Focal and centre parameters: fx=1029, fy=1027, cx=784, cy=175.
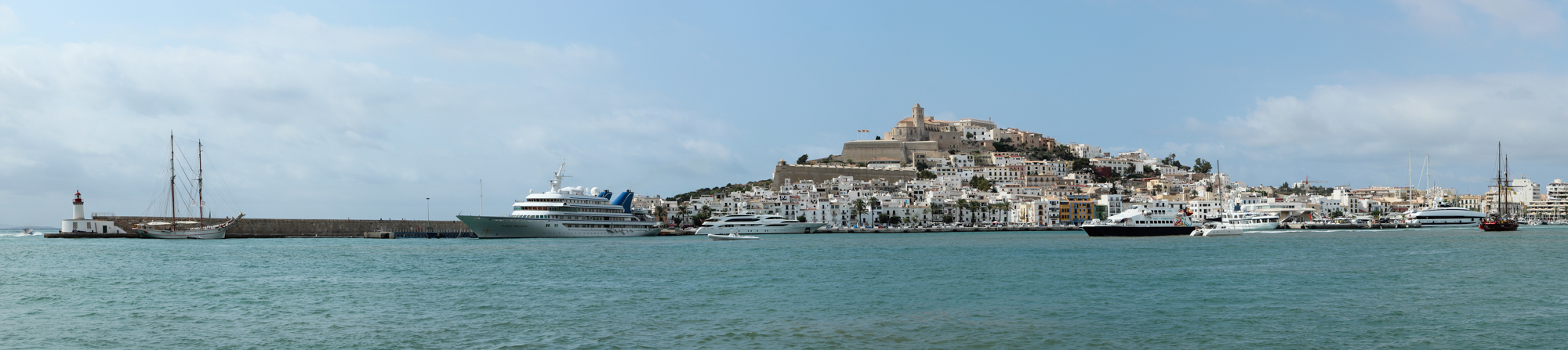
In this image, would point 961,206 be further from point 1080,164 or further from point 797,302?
point 797,302

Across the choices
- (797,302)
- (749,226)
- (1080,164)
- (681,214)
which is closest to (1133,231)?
(749,226)

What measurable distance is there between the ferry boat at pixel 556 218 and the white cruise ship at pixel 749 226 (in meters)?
8.48

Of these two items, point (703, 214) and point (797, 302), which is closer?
point (797, 302)

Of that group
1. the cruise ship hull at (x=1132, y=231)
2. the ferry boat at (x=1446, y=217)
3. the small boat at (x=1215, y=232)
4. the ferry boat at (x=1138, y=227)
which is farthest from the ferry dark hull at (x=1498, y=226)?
the cruise ship hull at (x=1132, y=231)

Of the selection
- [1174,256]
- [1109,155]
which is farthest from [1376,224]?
[1174,256]

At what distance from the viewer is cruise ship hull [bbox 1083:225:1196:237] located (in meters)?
54.3

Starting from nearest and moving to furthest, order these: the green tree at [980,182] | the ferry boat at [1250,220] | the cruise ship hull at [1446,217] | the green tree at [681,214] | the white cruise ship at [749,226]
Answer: the white cruise ship at [749,226] < the ferry boat at [1250,220] < the cruise ship hull at [1446,217] < the green tree at [681,214] < the green tree at [980,182]

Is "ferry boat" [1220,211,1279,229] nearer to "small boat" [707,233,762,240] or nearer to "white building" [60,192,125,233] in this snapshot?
"small boat" [707,233,762,240]

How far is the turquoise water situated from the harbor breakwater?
103ft

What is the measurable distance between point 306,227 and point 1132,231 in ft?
166

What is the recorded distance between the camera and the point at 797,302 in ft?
58.6

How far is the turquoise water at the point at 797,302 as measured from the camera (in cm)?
1315

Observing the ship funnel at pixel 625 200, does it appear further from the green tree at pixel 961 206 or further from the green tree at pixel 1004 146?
the green tree at pixel 1004 146

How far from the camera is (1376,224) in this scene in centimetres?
8644
